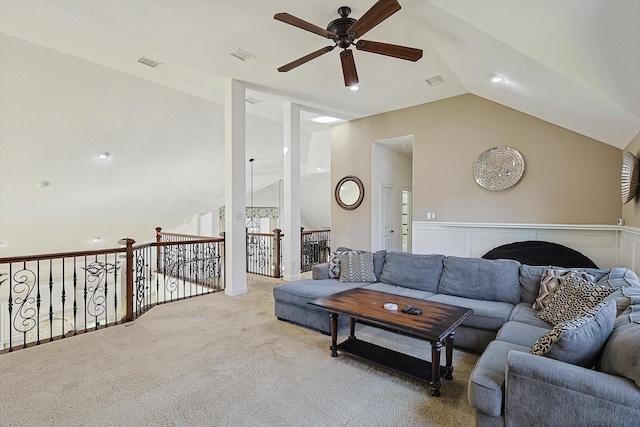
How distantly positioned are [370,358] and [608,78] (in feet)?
9.29

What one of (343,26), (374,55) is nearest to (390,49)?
(343,26)

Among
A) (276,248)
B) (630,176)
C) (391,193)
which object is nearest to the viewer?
(630,176)

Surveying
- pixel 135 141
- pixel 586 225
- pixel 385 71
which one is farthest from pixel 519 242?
pixel 135 141

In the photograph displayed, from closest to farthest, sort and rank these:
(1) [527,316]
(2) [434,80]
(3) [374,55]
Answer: (1) [527,316] → (3) [374,55] → (2) [434,80]

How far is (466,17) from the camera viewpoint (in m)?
2.46

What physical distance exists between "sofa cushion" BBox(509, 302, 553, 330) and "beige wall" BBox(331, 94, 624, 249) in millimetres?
1544

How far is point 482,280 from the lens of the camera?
3293 millimetres

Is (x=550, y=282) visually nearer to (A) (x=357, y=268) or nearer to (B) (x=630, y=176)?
(B) (x=630, y=176)

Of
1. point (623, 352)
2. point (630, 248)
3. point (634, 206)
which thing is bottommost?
point (623, 352)

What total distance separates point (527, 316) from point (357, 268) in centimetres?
184

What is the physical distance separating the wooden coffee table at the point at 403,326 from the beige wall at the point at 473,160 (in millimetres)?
2437

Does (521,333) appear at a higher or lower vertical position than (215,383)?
higher

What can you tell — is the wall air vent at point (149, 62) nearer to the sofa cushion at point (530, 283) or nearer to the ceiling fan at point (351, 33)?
the ceiling fan at point (351, 33)

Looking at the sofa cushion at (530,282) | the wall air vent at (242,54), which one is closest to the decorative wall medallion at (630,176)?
the sofa cushion at (530,282)
